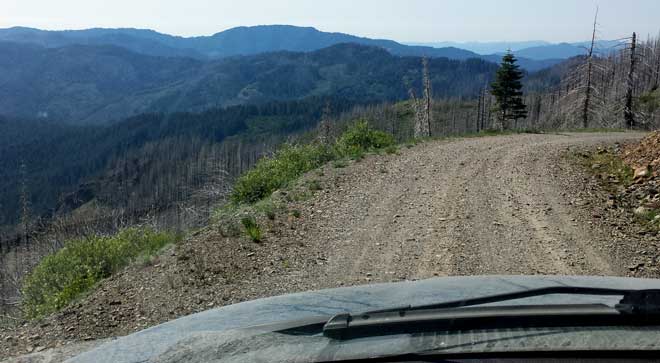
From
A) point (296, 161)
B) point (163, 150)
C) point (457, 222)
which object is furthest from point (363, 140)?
point (163, 150)

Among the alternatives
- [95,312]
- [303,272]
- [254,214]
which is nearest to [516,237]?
[303,272]

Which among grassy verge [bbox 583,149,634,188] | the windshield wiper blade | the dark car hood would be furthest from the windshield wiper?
grassy verge [bbox 583,149,634,188]

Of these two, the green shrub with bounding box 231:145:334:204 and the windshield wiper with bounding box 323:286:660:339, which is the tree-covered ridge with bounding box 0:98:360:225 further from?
the windshield wiper with bounding box 323:286:660:339

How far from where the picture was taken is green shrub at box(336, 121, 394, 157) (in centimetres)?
1808

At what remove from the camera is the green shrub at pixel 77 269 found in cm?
909

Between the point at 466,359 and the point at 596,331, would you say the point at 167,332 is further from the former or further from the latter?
the point at 596,331

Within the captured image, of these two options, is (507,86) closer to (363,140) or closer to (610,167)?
(363,140)

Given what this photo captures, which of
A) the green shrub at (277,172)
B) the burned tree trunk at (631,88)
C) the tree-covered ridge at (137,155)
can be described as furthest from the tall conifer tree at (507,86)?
the tree-covered ridge at (137,155)

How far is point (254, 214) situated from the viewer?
35.0ft

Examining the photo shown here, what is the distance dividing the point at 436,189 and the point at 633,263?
5000 mm

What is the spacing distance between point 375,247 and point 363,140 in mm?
10542

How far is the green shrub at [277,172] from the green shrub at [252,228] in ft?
11.4

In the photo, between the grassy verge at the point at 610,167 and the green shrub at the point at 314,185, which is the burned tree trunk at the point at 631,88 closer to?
the grassy verge at the point at 610,167

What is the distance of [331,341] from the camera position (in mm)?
1809
